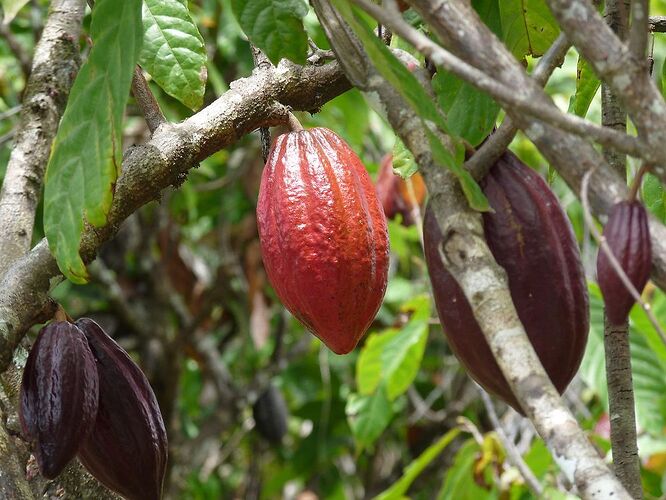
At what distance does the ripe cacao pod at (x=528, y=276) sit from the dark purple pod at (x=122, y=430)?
0.37 m

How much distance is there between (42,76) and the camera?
4.63 ft

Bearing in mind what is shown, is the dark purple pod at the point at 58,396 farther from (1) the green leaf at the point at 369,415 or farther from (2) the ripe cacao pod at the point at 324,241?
(1) the green leaf at the point at 369,415

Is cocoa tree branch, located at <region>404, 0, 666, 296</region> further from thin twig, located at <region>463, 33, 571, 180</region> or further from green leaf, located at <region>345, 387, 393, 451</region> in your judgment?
green leaf, located at <region>345, 387, 393, 451</region>

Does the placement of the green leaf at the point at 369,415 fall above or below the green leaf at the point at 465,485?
below

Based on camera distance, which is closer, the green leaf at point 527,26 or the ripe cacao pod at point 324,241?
the ripe cacao pod at point 324,241

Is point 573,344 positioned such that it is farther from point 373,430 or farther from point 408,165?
point 373,430

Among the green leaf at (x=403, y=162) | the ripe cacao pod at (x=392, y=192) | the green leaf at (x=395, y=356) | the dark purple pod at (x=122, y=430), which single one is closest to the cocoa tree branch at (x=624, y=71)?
the green leaf at (x=403, y=162)

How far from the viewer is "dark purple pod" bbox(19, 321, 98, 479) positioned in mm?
953

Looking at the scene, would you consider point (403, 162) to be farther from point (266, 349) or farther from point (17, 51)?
point (266, 349)

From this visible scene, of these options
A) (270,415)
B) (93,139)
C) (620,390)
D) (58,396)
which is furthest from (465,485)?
(93,139)

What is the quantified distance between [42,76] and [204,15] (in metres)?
1.78

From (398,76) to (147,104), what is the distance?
460 millimetres

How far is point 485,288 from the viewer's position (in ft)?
2.26

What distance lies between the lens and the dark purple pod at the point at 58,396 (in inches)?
37.5
